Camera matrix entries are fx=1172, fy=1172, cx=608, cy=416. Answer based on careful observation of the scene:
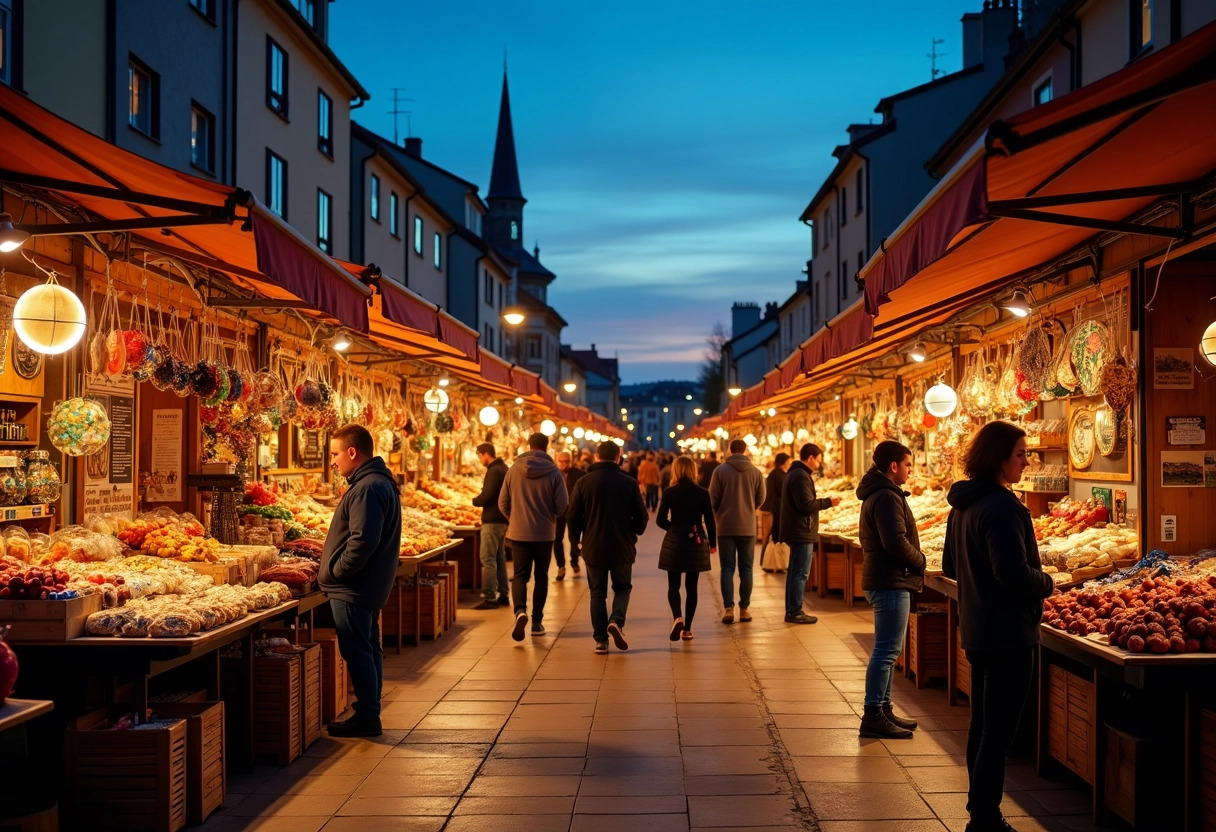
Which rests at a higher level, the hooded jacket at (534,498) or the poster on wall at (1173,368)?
the poster on wall at (1173,368)

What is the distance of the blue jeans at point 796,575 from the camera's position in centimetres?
1332

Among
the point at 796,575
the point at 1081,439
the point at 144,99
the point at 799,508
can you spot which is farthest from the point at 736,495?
the point at 144,99

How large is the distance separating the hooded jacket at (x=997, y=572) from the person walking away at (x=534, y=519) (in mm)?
6839

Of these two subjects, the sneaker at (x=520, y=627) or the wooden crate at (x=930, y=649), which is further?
the sneaker at (x=520, y=627)

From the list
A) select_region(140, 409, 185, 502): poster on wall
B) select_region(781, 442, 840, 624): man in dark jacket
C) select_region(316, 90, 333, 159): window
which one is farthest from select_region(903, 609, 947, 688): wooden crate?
select_region(316, 90, 333, 159): window

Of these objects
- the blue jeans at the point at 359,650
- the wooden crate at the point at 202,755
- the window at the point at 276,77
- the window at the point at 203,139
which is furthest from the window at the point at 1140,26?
the window at the point at 276,77

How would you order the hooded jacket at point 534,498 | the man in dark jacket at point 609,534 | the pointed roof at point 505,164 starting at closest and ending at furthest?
the man in dark jacket at point 609,534, the hooded jacket at point 534,498, the pointed roof at point 505,164

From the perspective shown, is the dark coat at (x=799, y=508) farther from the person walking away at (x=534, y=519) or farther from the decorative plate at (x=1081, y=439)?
the decorative plate at (x=1081, y=439)

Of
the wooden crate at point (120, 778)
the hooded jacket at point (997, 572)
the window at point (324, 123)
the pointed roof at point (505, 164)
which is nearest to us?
the hooded jacket at point (997, 572)

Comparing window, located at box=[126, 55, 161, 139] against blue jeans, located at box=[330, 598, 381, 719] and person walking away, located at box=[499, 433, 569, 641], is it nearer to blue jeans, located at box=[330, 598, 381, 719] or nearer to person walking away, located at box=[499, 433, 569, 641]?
person walking away, located at box=[499, 433, 569, 641]

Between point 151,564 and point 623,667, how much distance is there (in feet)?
14.8

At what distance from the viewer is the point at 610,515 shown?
11453 millimetres

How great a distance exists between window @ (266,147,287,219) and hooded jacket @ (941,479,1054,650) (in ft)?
59.8

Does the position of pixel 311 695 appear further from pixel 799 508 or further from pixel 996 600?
pixel 799 508
